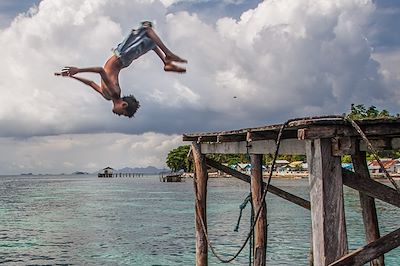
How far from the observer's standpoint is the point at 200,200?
13.3 m

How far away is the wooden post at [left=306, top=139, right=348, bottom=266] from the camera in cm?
667

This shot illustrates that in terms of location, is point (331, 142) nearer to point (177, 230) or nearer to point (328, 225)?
point (328, 225)

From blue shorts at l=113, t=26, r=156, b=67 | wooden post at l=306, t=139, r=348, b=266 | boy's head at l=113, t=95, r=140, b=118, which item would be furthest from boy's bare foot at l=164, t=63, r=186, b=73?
wooden post at l=306, t=139, r=348, b=266

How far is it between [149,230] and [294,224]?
27.2 feet

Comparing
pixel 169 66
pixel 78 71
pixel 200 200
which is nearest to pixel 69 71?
pixel 78 71

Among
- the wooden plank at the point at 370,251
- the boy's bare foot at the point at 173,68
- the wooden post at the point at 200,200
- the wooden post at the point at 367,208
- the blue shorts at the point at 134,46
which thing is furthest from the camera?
the wooden post at the point at 200,200

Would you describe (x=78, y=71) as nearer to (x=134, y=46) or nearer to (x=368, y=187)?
(x=134, y=46)

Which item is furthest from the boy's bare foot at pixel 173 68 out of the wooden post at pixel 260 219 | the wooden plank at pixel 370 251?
the wooden post at pixel 260 219

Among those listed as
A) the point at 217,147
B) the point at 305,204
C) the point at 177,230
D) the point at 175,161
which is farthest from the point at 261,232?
the point at 175,161

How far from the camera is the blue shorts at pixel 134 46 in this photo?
455cm

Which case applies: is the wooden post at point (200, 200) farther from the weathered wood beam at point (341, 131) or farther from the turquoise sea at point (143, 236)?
A: the turquoise sea at point (143, 236)

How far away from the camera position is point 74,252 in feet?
78.0

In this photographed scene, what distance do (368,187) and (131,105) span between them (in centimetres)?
362

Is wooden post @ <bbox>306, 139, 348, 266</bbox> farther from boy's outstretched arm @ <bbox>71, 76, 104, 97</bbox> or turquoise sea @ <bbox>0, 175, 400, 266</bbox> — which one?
turquoise sea @ <bbox>0, 175, 400, 266</bbox>
